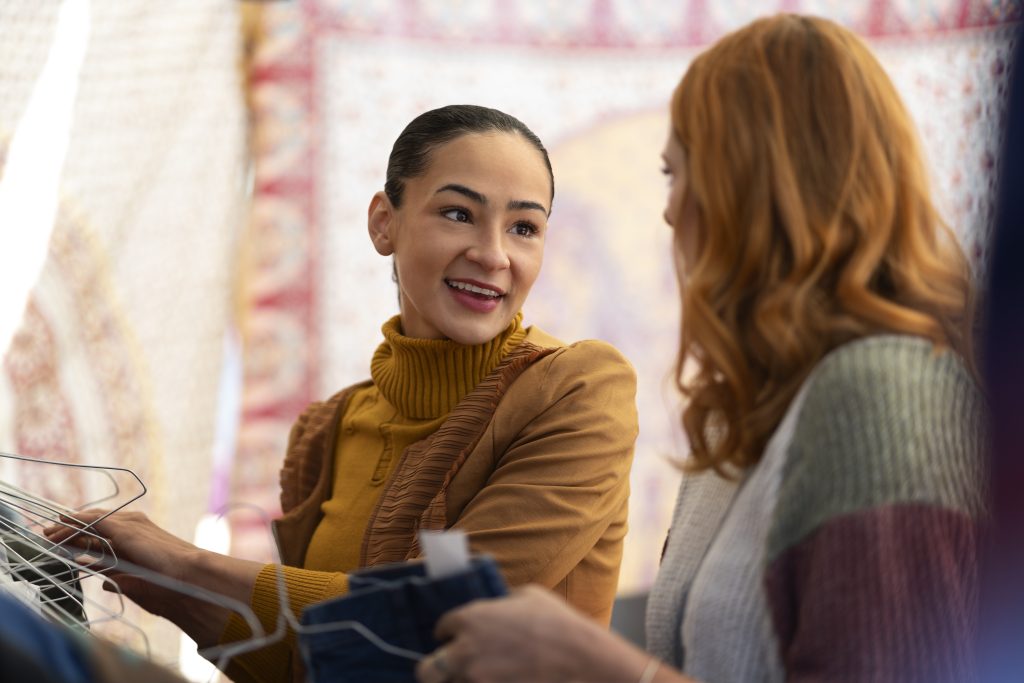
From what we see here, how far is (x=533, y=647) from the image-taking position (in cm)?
76

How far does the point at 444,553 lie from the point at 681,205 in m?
0.37

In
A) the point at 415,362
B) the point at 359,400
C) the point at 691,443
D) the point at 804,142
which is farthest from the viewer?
the point at 359,400

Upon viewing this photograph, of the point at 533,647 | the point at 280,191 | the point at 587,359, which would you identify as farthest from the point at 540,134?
the point at 533,647

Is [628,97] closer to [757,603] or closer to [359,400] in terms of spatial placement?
[359,400]

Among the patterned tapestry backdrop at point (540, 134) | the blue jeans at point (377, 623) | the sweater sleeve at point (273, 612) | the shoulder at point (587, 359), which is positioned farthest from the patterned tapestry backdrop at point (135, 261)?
the blue jeans at point (377, 623)

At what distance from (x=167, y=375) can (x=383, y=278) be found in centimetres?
59

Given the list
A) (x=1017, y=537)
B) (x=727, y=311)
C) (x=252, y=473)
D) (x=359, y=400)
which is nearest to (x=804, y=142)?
(x=727, y=311)

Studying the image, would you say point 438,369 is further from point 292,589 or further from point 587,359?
point 292,589

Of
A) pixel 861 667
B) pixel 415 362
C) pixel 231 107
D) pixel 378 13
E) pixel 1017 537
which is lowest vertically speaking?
pixel 861 667

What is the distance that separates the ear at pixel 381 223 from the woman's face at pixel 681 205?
57 centimetres

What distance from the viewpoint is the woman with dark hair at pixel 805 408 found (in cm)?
76

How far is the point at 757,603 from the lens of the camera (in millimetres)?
841

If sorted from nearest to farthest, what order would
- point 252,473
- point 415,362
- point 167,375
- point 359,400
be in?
point 415,362 → point 359,400 → point 167,375 → point 252,473

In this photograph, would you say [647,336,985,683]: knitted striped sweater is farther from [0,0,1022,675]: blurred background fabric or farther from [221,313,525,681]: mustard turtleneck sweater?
[0,0,1022,675]: blurred background fabric
